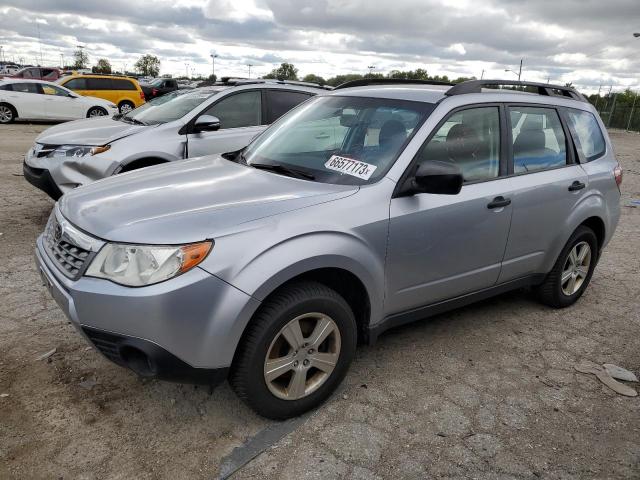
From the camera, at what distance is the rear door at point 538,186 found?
12.2 ft

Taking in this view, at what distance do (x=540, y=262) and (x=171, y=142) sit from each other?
383 centimetres

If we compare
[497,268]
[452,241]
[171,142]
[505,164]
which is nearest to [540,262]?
[497,268]

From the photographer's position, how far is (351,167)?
3.15 metres

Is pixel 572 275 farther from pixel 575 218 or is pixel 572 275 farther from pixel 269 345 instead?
pixel 269 345

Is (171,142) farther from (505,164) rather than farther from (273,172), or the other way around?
(505,164)

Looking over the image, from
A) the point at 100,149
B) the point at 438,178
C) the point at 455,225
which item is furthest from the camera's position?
the point at 100,149

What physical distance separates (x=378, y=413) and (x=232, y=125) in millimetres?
4189

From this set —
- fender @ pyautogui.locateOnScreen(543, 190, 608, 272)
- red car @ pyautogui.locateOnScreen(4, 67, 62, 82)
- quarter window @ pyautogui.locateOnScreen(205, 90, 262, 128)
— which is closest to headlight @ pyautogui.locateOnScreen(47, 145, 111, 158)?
quarter window @ pyautogui.locateOnScreen(205, 90, 262, 128)

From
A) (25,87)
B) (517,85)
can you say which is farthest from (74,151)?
(25,87)

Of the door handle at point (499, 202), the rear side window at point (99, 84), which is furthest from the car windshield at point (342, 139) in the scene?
the rear side window at point (99, 84)

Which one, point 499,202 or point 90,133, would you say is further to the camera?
point 90,133

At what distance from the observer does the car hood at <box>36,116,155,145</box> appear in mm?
5855

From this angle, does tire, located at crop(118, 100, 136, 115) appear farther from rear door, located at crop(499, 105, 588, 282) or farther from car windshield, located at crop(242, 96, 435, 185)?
rear door, located at crop(499, 105, 588, 282)

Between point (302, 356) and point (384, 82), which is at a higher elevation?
point (384, 82)
